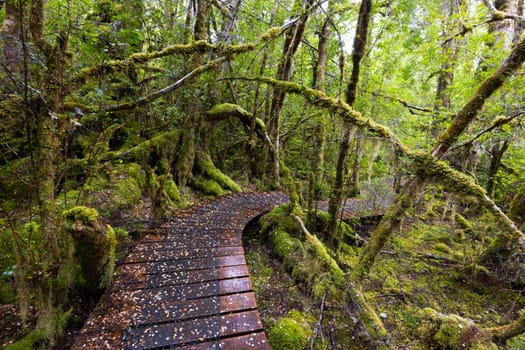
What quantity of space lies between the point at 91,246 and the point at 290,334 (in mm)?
2796

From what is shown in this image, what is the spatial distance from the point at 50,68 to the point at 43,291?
2256 mm

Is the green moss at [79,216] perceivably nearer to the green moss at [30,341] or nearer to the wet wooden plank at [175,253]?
the green moss at [30,341]

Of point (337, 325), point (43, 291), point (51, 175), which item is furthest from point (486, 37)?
point (43, 291)

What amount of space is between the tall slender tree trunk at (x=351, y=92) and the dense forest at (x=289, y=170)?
0.10 ft

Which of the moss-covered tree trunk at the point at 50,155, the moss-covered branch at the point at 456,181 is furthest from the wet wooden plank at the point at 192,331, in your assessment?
the moss-covered branch at the point at 456,181

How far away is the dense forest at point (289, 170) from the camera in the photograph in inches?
95.1

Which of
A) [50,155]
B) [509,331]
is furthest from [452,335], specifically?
[50,155]

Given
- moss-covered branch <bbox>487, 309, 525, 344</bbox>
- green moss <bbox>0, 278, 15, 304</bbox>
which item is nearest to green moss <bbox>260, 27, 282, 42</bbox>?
green moss <bbox>0, 278, 15, 304</bbox>

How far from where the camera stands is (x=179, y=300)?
2.69 metres

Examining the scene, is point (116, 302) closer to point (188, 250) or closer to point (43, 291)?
point (43, 291)

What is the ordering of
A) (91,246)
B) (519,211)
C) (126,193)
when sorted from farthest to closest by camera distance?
(126,193)
(519,211)
(91,246)

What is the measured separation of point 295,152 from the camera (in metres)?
11.4

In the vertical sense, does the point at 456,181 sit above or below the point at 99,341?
above

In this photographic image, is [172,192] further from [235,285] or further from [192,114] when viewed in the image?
[235,285]
